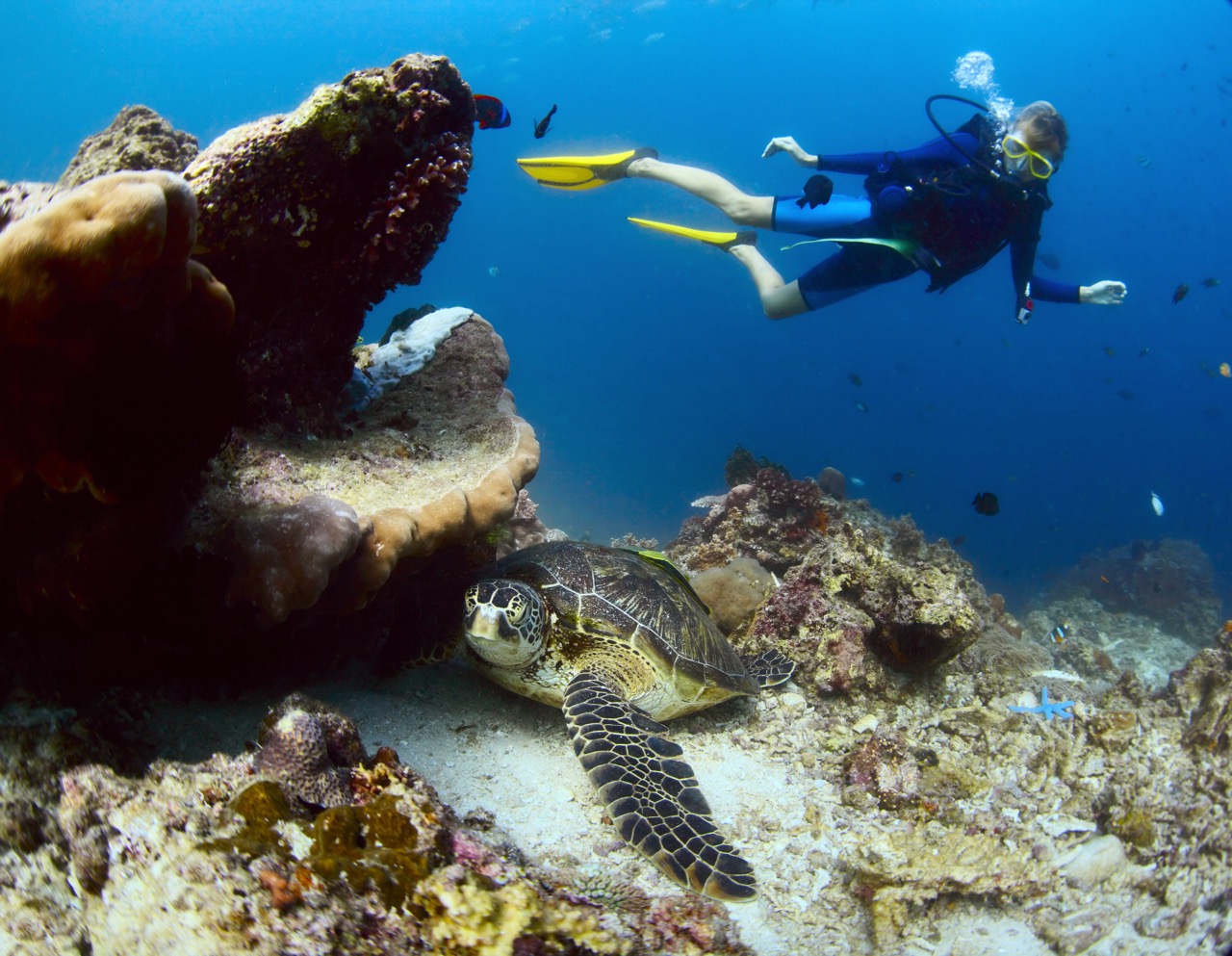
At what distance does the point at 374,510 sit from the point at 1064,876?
2.91 metres

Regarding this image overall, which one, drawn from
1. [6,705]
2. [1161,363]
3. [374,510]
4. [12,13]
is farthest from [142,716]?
[12,13]

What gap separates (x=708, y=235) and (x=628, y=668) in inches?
224

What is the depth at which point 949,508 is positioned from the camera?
60.1m

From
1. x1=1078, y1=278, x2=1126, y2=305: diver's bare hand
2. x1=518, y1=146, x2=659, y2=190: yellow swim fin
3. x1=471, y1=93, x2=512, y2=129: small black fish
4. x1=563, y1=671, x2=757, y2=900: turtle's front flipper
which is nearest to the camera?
x1=563, y1=671, x2=757, y2=900: turtle's front flipper

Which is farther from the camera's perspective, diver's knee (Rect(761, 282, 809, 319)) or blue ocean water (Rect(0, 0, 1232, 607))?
blue ocean water (Rect(0, 0, 1232, 607))

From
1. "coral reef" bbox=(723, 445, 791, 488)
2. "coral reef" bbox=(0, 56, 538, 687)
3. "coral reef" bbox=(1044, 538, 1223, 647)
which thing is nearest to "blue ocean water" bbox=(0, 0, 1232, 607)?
"coral reef" bbox=(1044, 538, 1223, 647)

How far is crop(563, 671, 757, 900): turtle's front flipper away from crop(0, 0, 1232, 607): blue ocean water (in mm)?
51765

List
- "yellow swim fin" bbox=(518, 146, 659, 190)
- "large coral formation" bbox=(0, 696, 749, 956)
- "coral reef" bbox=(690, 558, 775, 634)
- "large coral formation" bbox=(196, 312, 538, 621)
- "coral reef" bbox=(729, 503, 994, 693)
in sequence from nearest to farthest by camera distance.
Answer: "large coral formation" bbox=(0, 696, 749, 956) < "large coral formation" bbox=(196, 312, 538, 621) < "coral reef" bbox=(729, 503, 994, 693) < "coral reef" bbox=(690, 558, 775, 634) < "yellow swim fin" bbox=(518, 146, 659, 190)

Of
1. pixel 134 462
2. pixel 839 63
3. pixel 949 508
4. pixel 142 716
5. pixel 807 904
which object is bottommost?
pixel 949 508

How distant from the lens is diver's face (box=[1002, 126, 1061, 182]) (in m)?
6.14

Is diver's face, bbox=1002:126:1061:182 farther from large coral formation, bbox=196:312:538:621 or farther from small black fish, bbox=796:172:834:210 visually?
large coral formation, bbox=196:312:538:621

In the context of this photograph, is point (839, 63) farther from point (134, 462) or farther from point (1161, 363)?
point (134, 462)

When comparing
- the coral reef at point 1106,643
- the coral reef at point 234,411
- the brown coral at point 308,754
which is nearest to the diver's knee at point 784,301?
the coral reef at point 1106,643

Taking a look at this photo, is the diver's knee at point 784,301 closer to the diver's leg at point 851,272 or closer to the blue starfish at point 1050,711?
the diver's leg at point 851,272
